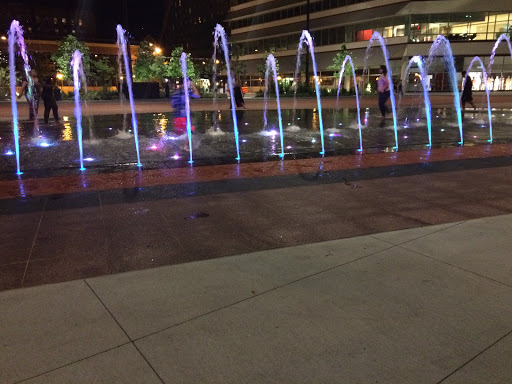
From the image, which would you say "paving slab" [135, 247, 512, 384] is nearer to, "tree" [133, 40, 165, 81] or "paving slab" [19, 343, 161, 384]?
"paving slab" [19, 343, 161, 384]

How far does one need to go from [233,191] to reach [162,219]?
1.52 metres

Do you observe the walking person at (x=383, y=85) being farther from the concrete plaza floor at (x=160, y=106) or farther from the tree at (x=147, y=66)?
the tree at (x=147, y=66)

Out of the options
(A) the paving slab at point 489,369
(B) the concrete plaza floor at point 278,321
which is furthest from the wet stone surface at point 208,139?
(A) the paving slab at point 489,369

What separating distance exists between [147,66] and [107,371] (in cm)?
4142

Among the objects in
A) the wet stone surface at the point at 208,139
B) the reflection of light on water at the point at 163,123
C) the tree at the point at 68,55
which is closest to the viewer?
the wet stone surface at the point at 208,139

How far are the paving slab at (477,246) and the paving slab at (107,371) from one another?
9.36 feet

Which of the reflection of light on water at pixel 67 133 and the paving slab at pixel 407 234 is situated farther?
the reflection of light on water at pixel 67 133

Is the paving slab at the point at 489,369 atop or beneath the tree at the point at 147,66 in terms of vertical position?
beneath

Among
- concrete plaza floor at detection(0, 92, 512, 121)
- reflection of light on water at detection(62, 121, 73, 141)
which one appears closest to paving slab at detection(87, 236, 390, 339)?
reflection of light on water at detection(62, 121, 73, 141)

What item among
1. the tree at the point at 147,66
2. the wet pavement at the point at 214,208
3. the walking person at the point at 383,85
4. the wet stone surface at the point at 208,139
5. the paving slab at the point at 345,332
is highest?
the tree at the point at 147,66

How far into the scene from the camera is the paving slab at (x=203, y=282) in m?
3.18

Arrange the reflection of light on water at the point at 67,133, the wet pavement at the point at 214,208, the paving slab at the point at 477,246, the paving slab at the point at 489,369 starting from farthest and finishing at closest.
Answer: the reflection of light on water at the point at 67,133 → the wet pavement at the point at 214,208 → the paving slab at the point at 477,246 → the paving slab at the point at 489,369

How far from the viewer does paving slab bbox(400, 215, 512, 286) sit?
3904mm

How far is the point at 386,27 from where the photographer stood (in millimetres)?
52062
